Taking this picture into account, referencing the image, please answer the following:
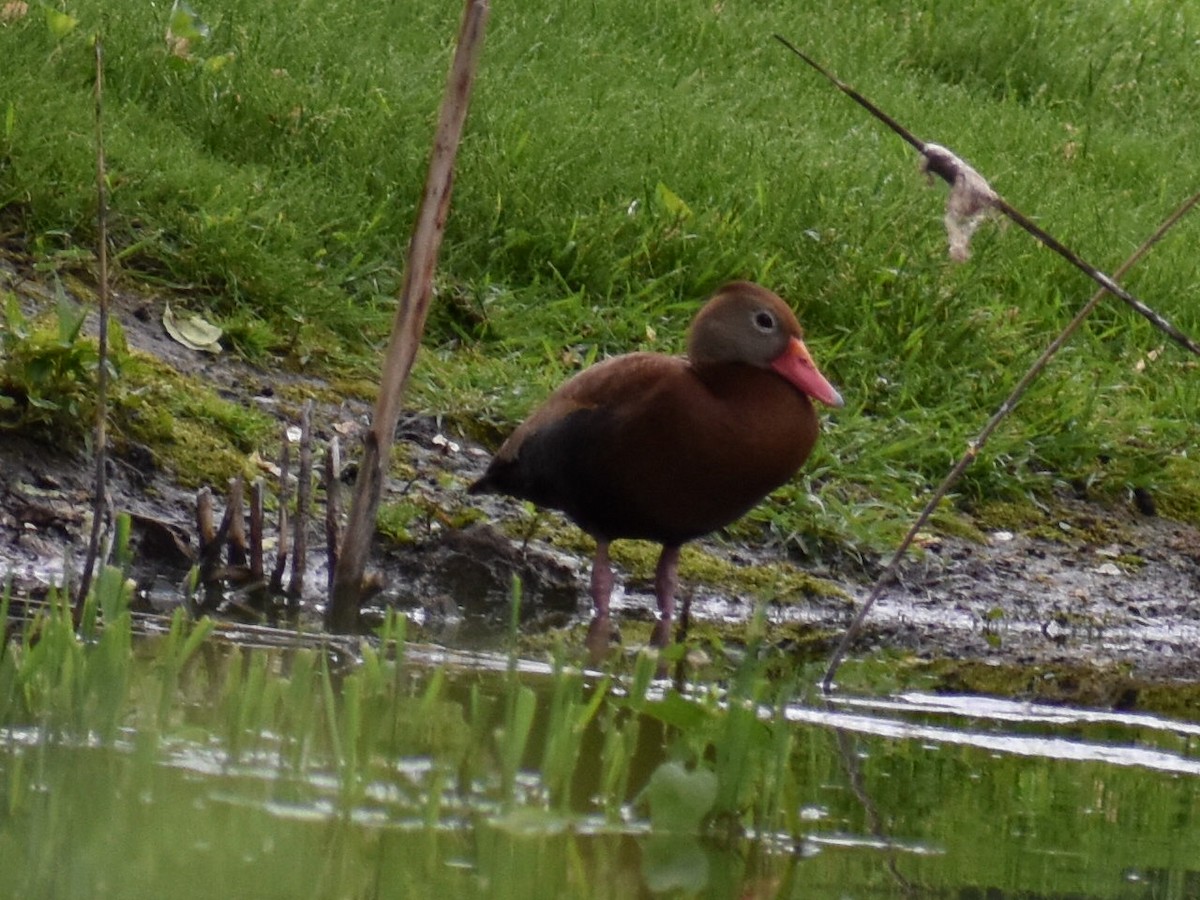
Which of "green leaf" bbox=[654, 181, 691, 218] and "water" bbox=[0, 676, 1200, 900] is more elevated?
"green leaf" bbox=[654, 181, 691, 218]

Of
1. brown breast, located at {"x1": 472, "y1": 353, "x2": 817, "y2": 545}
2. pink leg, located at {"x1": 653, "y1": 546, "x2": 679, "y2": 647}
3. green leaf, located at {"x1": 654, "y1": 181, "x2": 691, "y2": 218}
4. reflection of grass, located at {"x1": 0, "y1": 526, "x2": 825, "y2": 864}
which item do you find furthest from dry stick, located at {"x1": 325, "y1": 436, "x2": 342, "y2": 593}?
green leaf, located at {"x1": 654, "y1": 181, "x2": 691, "y2": 218}

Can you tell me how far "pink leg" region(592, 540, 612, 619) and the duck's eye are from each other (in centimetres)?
70

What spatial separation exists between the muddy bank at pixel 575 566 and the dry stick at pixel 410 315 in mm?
272

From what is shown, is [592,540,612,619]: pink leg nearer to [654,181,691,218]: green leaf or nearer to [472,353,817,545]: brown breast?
[472,353,817,545]: brown breast

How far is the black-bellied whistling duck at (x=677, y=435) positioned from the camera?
4930mm

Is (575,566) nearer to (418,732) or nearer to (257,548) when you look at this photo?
(257,548)

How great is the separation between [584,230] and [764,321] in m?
1.92

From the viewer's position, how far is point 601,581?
5.19 m

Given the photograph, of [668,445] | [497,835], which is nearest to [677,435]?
[668,445]

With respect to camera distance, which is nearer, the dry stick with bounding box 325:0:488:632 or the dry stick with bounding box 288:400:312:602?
the dry stick with bounding box 325:0:488:632

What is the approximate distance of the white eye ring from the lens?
5164mm

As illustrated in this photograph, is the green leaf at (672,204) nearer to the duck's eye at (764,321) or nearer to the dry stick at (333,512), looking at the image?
the duck's eye at (764,321)

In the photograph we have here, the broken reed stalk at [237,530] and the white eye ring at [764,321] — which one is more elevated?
the white eye ring at [764,321]

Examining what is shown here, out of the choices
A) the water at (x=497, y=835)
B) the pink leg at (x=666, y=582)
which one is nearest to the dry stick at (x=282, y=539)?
the pink leg at (x=666, y=582)
